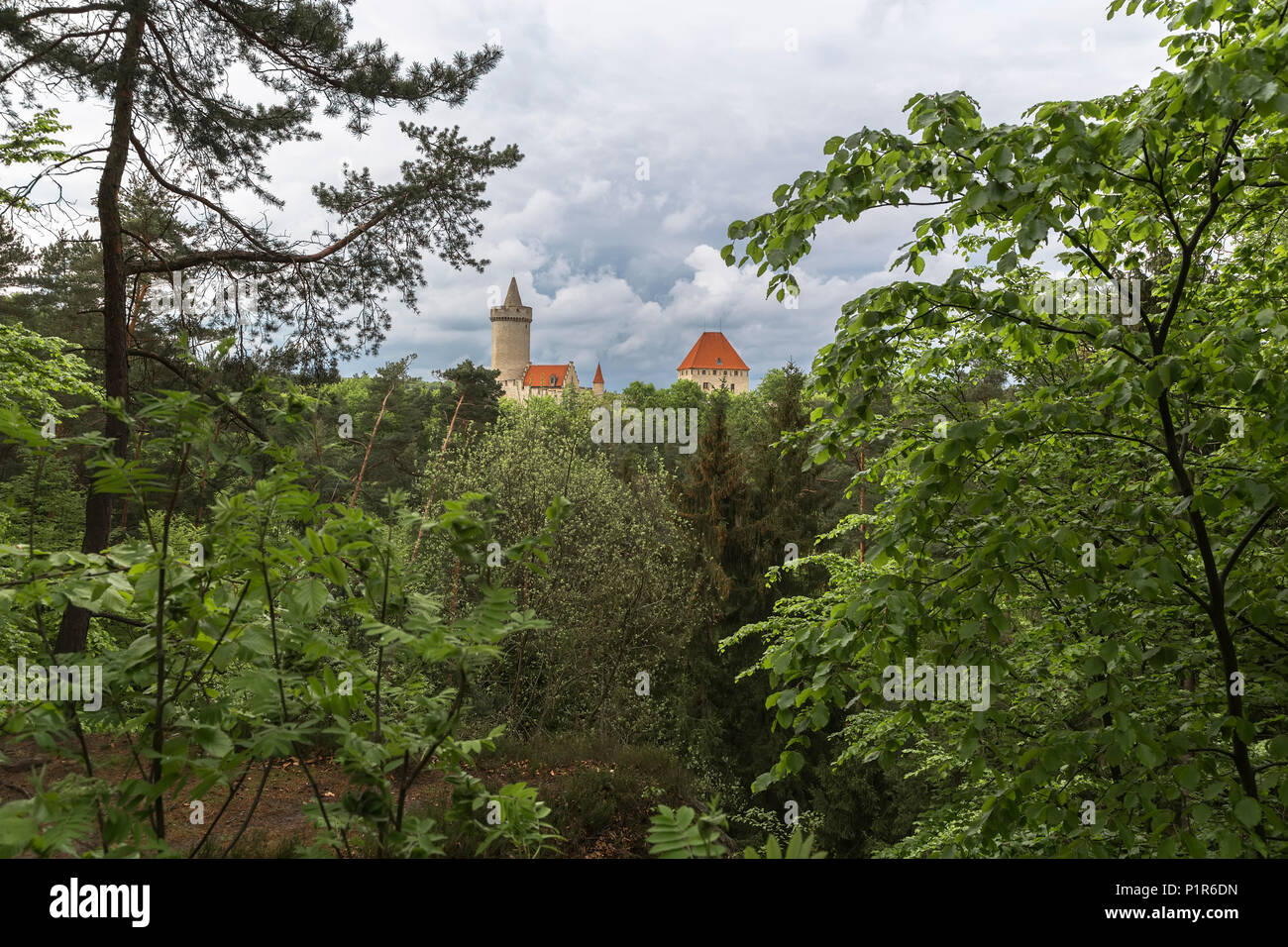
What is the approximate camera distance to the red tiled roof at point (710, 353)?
8975 cm

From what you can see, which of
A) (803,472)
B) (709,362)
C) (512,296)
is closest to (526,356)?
(512,296)

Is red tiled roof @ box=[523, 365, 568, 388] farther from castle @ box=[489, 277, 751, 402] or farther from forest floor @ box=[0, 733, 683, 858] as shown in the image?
forest floor @ box=[0, 733, 683, 858]

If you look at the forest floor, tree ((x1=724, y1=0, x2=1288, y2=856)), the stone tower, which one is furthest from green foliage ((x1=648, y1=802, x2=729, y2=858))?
the stone tower

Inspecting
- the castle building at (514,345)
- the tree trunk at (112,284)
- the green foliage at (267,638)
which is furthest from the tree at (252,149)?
the castle building at (514,345)

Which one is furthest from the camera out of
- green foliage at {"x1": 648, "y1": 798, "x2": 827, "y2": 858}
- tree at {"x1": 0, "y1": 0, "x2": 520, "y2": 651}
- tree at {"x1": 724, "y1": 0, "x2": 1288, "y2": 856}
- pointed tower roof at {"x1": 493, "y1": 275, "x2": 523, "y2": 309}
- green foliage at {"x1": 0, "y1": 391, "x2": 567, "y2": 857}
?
pointed tower roof at {"x1": 493, "y1": 275, "x2": 523, "y2": 309}

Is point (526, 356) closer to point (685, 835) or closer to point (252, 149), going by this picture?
point (252, 149)

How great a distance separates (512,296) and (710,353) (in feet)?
78.5

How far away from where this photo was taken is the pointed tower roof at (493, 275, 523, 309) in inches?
3423

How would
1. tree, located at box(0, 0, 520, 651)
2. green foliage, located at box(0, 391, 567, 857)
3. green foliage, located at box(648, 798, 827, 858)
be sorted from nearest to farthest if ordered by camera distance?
green foliage, located at box(648, 798, 827, 858)
green foliage, located at box(0, 391, 567, 857)
tree, located at box(0, 0, 520, 651)

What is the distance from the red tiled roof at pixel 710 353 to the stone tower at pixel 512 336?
18956 millimetres

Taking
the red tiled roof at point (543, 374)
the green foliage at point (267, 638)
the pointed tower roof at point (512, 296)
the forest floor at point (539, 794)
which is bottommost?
the forest floor at point (539, 794)

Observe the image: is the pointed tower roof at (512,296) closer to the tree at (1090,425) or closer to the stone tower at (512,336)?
the stone tower at (512,336)

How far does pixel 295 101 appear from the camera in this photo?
9906mm
